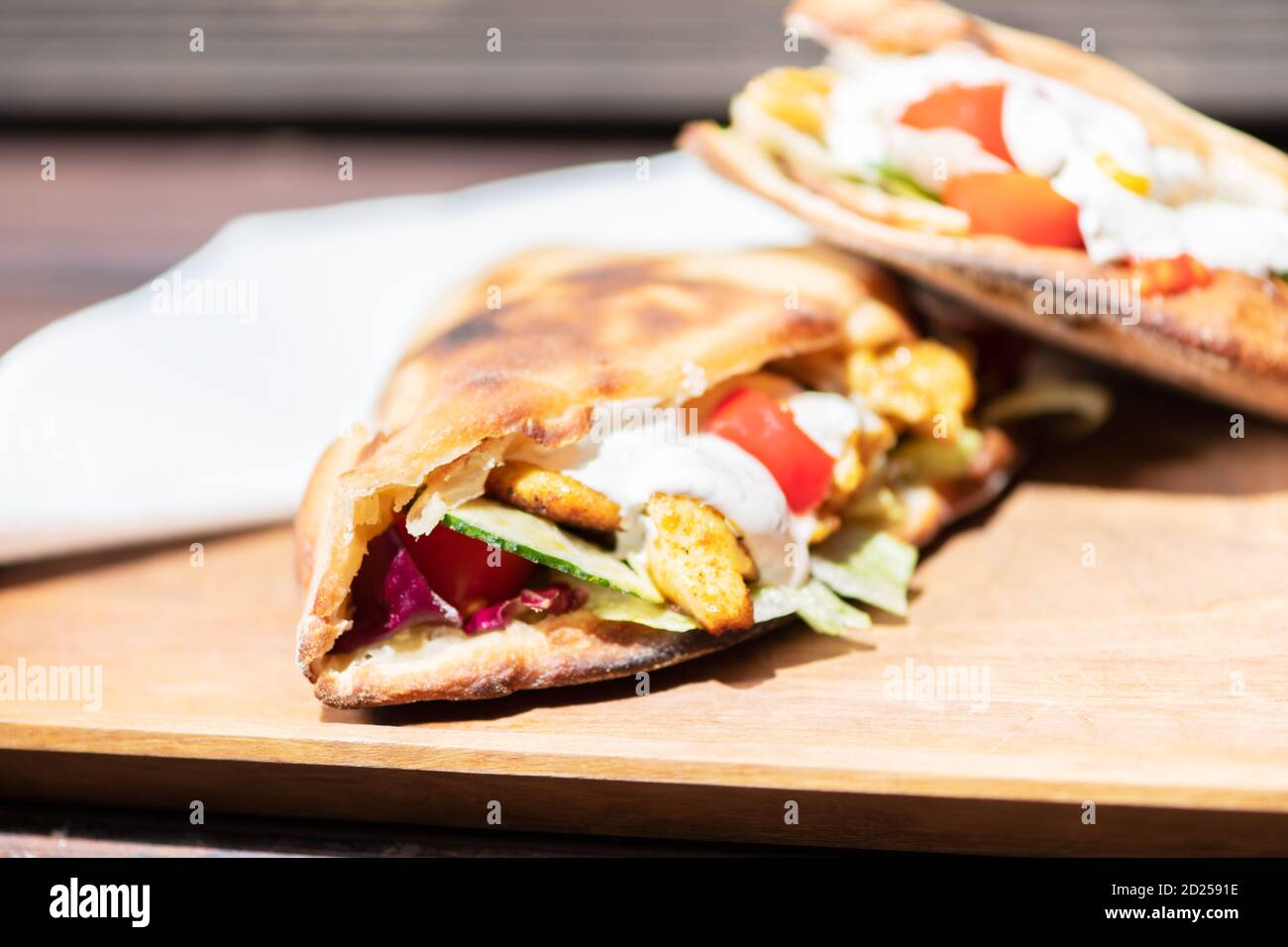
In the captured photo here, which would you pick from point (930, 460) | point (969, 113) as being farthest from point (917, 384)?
point (969, 113)

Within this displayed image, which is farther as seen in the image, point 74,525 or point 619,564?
point 74,525

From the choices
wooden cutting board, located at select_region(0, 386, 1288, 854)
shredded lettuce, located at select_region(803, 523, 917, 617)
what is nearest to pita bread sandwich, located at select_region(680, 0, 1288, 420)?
wooden cutting board, located at select_region(0, 386, 1288, 854)

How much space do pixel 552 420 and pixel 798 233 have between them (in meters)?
1.92

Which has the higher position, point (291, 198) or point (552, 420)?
point (291, 198)

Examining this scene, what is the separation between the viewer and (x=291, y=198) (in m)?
5.12

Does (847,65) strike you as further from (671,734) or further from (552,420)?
(671,734)

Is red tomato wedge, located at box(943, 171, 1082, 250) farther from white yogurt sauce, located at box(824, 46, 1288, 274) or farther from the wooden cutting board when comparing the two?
the wooden cutting board

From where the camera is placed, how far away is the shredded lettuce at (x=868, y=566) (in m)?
2.51

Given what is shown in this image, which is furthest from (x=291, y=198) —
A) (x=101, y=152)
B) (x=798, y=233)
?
(x=798, y=233)

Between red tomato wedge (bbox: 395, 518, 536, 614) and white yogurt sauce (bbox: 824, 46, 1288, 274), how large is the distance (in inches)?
51.2

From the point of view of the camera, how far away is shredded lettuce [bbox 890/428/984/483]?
2.90 metres

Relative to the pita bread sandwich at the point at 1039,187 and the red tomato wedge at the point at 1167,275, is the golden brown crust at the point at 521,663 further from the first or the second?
the red tomato wedge at the point at 1167,275
